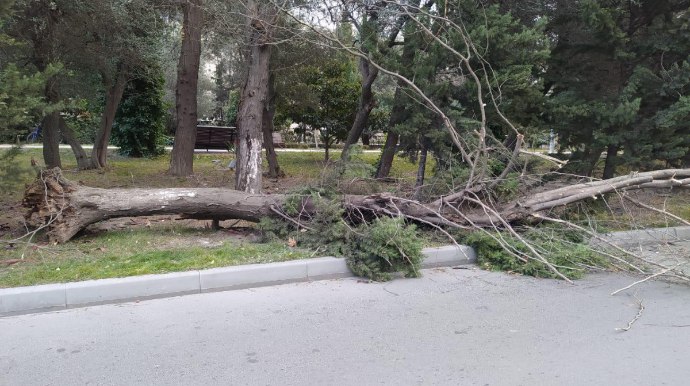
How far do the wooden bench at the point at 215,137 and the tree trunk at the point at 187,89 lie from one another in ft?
27.6

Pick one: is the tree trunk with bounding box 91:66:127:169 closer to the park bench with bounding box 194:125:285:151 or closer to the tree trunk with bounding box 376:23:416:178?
the park bench with bounding box 194:125:285:151

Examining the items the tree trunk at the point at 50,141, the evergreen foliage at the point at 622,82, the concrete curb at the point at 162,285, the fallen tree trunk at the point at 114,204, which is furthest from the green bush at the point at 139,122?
the concrete curb at the point at 162,285

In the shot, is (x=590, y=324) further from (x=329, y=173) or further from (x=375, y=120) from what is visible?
(x=375, y=120)

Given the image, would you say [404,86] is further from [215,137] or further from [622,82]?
[215,137]

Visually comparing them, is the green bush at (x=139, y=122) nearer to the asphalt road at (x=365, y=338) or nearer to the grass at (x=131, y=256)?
the grass at (x=131, y=256)

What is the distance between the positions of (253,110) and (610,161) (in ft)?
22.4

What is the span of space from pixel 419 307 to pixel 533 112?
20.5 feet

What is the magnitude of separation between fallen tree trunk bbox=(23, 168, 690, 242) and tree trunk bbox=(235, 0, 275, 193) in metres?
1.39

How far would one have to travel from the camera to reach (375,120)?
1945cm

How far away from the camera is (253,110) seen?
29.6ft

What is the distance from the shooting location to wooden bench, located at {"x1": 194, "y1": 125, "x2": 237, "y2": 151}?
22016 mm

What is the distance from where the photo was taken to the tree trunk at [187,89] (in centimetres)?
1182

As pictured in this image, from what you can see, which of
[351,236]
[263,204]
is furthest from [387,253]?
[263,204]

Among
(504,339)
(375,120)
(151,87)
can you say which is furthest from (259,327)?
(151,87)
